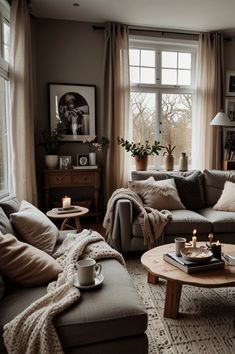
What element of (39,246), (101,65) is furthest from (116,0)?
(39,246)

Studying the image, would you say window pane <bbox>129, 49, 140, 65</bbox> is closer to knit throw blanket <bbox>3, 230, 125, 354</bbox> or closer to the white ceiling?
the white ceiling

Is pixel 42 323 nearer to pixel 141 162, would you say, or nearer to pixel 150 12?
A: pixel 141 162

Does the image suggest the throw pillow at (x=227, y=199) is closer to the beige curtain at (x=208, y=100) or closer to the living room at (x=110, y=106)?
the living room at (x=110, y=106)

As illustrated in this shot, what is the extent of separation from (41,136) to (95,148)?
0.85 meters

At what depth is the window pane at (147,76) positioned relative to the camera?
4453 millimetres

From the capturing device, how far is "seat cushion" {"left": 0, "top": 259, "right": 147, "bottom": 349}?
3.76 ft

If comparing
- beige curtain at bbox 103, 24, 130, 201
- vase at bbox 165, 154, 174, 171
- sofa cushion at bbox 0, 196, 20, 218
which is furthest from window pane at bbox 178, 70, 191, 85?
sofa cushion at bbox 0, 196, 20, 218

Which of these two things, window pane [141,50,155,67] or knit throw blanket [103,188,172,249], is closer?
knit throw blanket [103,188,172,249]

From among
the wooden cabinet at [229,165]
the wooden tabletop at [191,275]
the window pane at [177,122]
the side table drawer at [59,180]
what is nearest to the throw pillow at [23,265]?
the wooden tabletop at [191,275]

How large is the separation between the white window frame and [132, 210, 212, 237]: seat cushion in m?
1.89

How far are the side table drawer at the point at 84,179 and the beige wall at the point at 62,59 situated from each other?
0.58 meters

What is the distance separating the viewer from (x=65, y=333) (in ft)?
3.72

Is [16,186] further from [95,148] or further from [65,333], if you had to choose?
[65,333]

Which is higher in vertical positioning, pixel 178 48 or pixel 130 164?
pixel 178 48
